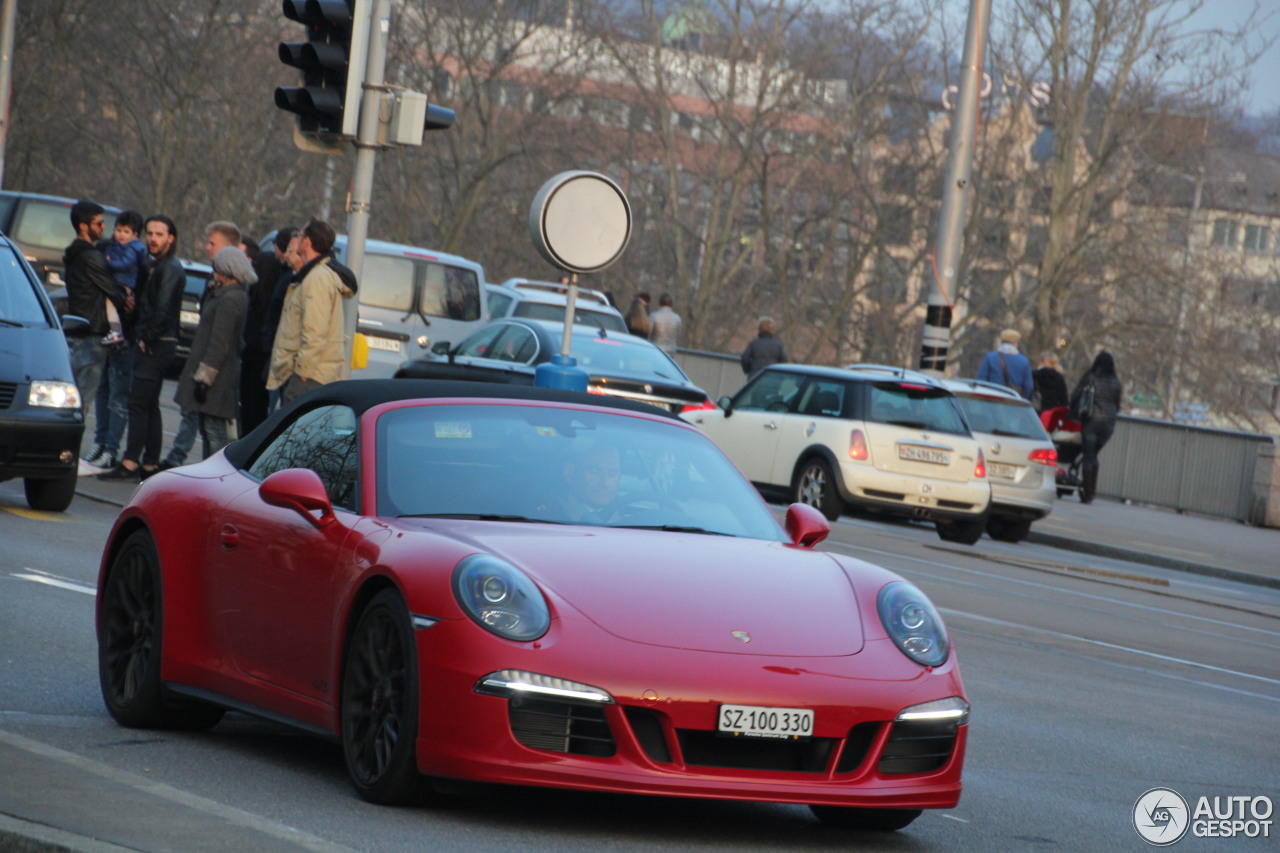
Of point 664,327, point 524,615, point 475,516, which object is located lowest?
point 524,615

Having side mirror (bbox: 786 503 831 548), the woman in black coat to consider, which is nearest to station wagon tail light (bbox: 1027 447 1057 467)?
the woman in black coat

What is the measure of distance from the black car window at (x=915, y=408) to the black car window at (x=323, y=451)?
13.0 m

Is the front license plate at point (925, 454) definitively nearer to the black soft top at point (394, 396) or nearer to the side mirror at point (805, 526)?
the black soft top at point (394, 396)

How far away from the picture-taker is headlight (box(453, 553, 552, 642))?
5.31m

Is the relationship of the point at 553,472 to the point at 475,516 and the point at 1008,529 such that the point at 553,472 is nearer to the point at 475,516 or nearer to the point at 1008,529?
the point at 475,516

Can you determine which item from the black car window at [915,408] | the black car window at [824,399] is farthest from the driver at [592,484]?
the black car window at [824,399]

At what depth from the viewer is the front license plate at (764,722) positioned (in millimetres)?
5250

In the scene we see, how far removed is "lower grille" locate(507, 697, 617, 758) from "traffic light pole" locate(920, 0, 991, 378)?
18.0 metres

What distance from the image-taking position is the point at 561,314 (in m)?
26.4

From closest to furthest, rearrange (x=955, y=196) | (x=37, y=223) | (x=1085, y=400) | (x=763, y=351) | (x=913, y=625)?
(x=913, y=625) < (x=955, y=196) < (x=1085, y=400) < (x=763, y=351) < (x=37, y=223)

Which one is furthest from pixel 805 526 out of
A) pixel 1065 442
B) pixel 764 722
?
pixel 1065 442

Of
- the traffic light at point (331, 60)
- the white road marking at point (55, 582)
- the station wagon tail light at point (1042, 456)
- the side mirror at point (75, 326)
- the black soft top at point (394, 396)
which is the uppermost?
the traffic light at point (331, 60)

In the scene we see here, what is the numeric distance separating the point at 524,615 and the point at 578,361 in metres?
13.1

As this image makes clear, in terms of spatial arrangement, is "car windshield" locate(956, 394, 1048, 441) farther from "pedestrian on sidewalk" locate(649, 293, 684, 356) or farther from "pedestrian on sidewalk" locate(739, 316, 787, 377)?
"pedestrian on sidewalk" locate(649, 293, 684, 356)
